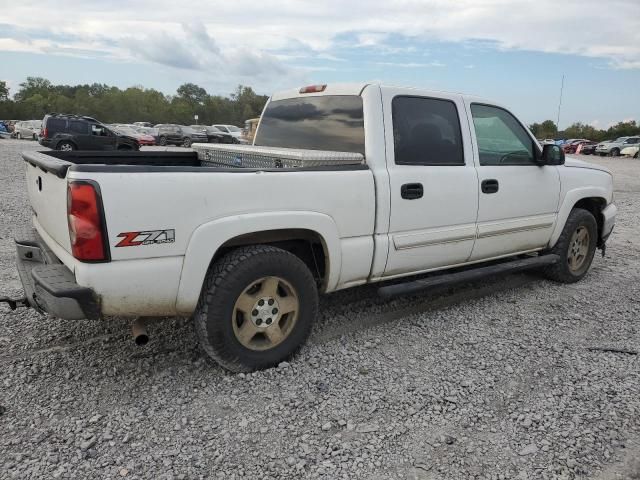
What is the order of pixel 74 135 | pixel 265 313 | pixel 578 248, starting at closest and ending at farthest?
pixel 265 313 < pixel 578 248 < pixel 74 135

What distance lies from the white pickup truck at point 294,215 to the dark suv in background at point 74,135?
20062 mm

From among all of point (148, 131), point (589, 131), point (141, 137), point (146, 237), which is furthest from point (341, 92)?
point (589, 131)

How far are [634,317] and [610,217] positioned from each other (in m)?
1.48

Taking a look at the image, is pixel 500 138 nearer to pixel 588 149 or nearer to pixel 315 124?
pixel 315 124

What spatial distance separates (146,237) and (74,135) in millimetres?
22284

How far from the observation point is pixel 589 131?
65.2 metres

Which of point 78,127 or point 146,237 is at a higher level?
point 78,127

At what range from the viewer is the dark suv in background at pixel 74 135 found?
2236 cm

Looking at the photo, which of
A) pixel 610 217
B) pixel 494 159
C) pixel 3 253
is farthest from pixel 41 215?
pixel 610 217

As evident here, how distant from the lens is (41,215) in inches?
141

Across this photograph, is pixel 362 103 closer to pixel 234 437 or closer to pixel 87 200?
pixel 87 200

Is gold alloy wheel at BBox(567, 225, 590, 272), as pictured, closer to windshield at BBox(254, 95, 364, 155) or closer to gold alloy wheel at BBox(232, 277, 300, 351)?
windshield at BBox(254, 95, 364, 155)

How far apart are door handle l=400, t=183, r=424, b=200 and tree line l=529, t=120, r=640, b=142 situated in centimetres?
5907

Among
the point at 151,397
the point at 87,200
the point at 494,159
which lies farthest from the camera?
the point at 494,159
